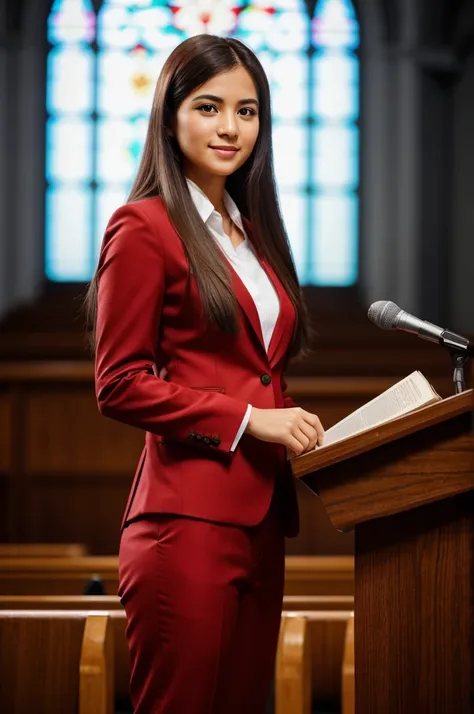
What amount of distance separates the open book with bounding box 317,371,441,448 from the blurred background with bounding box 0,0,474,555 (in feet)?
21.3

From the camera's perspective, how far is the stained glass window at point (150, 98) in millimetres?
8781

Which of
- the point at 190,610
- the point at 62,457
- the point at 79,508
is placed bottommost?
the point at 79,508

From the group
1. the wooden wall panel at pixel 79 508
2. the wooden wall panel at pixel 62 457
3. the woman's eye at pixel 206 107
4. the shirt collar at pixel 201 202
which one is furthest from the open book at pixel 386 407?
the wooden wall panel at pixel 79 508

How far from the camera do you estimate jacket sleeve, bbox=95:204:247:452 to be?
1458mm

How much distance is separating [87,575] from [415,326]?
1.81 meters

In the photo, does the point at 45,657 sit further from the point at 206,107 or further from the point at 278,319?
the point at 206,107

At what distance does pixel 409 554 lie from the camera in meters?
1.40

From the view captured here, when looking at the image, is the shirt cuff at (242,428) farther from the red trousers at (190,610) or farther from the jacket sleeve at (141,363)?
the red trousers at (190,610)

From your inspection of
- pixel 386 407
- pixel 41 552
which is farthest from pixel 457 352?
pixel 41 552

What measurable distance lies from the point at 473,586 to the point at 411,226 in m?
7.38

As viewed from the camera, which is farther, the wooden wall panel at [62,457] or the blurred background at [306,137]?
the blurred background at [306,137]

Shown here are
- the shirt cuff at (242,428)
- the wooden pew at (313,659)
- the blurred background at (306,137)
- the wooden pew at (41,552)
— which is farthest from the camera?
the blurred background at (306,137)

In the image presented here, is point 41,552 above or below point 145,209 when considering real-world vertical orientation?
below

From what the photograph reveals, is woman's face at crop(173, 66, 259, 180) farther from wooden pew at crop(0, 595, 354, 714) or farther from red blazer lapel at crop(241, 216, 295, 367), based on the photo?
wooden pew at crop(0, 595, 354, 714)
